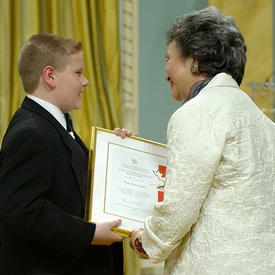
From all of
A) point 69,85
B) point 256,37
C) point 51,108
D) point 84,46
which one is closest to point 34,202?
point 51,108

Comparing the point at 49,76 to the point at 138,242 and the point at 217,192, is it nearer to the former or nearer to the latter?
Answer: the point at 138,242

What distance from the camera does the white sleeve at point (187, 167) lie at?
1.78m

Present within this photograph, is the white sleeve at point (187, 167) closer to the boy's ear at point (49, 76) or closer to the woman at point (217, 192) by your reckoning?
the woman at point (217, 192)

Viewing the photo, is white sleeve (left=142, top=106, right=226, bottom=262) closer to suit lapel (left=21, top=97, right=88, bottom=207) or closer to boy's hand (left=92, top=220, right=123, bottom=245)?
boy's hand (left=92, top=220, right=123, bottom=245)

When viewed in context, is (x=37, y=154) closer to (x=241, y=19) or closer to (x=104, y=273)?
(x=104, y=273)

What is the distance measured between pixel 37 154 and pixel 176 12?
2.17 meters

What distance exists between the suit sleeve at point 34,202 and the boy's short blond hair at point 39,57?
271mm

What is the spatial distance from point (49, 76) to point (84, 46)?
1.42m

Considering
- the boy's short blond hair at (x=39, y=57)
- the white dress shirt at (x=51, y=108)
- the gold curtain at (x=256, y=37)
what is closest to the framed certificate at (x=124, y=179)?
the white dress shirt at (x=51, y=108)

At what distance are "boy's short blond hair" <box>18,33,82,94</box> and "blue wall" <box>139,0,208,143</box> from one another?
155 cm

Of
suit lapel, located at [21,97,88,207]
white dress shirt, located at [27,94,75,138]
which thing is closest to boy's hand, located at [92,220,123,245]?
suit lapel, located at [21,97,88,207]

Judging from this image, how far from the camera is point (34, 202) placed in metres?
2.06

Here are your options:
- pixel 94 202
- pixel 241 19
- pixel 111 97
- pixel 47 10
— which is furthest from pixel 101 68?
pixel 94 202

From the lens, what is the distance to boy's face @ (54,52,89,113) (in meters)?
2.30
